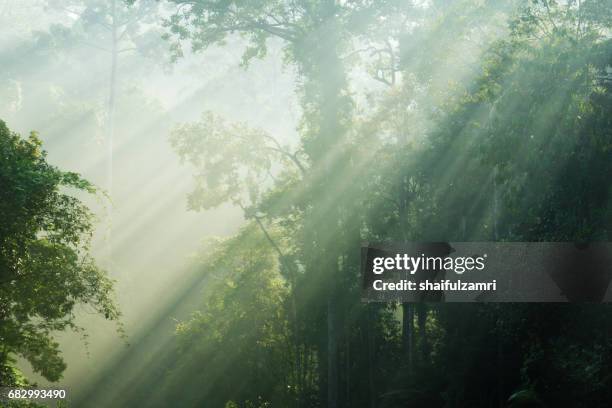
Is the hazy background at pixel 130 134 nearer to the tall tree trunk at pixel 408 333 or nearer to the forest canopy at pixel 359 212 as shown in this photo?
the forest canopy at pixel 359 212

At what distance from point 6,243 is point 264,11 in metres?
14.5

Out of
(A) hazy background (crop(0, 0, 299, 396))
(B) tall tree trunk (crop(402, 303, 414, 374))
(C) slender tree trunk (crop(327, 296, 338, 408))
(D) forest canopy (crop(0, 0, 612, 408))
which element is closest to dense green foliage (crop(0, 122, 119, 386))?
(D) forest canopy (crop(0, 0, 612, 408))

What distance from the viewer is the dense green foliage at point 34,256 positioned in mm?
11711

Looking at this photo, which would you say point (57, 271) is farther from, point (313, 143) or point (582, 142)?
point (313, 143)

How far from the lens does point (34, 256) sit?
12.5m

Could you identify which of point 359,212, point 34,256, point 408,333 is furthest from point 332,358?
point 34,256

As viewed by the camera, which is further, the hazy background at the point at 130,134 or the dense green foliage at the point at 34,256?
the hazy background at the point at 130,134

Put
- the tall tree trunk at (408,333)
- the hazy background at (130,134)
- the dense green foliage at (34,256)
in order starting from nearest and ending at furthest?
the dense green foliage at (34,256), the tall tree trunk at (408,333), the hazy background at (130,134)

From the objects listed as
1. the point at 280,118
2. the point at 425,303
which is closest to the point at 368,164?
the point at 425,303

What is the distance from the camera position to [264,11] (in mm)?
23766

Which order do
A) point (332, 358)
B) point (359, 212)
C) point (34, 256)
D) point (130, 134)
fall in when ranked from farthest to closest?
point (130, 134)
point (332, 358)
point (359, 212)
point (34, 256)

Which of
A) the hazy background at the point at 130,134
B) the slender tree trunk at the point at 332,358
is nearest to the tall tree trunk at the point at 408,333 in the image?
the slender tree trunk at the point at 332,358

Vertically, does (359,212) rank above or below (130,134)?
below

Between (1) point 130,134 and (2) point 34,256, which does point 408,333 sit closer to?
(2) point 34,256
